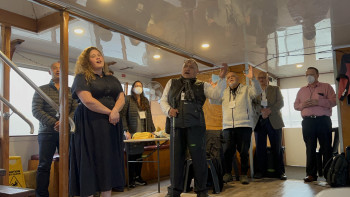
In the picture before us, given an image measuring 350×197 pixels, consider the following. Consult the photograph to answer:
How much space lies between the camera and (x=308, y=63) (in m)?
6.12

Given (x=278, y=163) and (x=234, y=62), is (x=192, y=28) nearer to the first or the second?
(x=234, y=62)

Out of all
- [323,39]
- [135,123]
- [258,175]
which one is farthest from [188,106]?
[323,39]

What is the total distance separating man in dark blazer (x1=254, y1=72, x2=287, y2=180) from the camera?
4652 mm

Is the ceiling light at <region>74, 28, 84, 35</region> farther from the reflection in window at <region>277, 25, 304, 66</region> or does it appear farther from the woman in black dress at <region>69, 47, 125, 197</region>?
the reflection in window at <region>277, 25, 304, 66</region>

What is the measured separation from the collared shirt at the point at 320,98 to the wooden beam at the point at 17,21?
3.75 meters

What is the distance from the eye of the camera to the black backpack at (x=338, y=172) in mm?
3705

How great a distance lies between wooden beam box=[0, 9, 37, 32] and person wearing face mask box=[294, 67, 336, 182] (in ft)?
12.3

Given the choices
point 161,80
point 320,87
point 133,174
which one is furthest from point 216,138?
point 161,80

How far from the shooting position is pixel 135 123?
430cm

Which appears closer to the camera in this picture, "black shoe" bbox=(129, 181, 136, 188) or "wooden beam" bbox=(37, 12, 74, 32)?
"wooden beam" bbox=(37, 12, 74, 32)

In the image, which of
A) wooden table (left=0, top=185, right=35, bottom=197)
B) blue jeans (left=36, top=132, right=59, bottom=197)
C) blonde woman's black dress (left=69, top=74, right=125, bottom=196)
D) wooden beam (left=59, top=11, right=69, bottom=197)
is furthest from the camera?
blue jeans (left=36, top=132, right=59, bottom=197)

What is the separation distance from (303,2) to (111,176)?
2454 millimetres

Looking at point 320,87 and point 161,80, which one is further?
point 161,80

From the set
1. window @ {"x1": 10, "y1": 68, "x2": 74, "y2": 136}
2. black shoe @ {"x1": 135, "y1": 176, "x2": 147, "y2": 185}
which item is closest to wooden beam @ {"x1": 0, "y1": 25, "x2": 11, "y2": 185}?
window @ {"x1": 10, "y1": 68, "x2": 74, "y2": 136}
